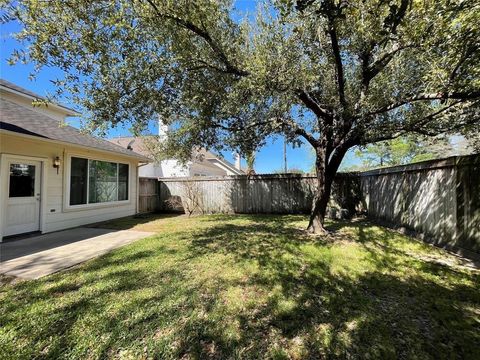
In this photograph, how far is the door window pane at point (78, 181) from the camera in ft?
26.2

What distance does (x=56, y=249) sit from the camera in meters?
5.43

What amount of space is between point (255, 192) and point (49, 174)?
7751 millimetres

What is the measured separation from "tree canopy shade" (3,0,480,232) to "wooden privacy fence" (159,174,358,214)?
168 inches

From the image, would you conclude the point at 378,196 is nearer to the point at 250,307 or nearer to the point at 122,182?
the point at 250,307

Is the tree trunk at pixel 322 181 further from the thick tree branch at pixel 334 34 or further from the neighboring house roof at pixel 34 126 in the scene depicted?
the neighboring house roof at pixel 34 126

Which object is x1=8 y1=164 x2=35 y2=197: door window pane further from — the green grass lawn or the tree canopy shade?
the green grass lawn

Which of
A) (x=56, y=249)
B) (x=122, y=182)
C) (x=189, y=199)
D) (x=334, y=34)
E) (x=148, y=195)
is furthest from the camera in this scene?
(x=148, y=195)

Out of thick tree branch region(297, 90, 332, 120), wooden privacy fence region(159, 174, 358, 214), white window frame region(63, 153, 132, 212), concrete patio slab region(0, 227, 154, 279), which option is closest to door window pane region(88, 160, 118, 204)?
white window frame region(63, 153, 132, 212)

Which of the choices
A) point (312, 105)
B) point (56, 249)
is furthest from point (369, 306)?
point (56, 249)

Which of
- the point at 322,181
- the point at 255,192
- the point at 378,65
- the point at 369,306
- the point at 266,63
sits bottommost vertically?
the point at 369,306

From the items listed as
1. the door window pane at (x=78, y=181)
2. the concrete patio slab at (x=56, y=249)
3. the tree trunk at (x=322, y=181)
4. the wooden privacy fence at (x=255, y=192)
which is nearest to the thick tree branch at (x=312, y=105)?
the tree trunk at (x=322, y=181)

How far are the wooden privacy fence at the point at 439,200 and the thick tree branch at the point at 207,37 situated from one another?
4595 mm

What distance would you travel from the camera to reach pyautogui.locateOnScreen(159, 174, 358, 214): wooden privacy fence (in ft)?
36.4

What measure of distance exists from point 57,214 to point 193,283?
6204 mm
